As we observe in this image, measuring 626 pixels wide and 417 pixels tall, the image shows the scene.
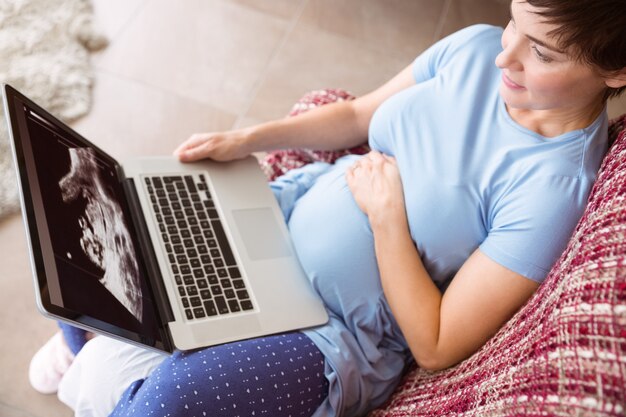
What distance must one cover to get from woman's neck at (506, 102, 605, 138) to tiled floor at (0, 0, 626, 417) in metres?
1.04

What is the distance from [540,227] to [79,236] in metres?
0.68

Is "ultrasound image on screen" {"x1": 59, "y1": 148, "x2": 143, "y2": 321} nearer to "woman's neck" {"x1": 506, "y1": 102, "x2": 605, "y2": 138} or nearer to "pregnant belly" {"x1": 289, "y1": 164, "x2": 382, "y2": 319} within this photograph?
"pregnant belly" {"x1": 289, "y1": 164, "x2": 382, "y2": 319}

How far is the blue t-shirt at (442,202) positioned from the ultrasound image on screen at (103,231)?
0.32 metres

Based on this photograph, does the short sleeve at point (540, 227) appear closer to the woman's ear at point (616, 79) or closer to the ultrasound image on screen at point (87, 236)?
the woman's ear at point (616, 79)

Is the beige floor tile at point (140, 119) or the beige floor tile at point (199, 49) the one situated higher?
the beige floor tile at point (199, 49)

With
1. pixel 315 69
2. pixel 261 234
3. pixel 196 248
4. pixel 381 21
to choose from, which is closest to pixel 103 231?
pixel 196 248

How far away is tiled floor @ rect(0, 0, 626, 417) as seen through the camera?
1.89m

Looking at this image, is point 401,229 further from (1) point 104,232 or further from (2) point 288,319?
(1) point 104,232

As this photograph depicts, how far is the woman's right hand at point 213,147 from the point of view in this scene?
1269 millimetres

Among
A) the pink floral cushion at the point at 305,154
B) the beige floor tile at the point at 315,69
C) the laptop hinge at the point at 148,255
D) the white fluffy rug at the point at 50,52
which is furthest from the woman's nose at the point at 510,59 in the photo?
the white fluffy rug at the point at 50,52

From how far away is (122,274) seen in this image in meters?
1.00

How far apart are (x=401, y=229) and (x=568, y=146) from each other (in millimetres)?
297

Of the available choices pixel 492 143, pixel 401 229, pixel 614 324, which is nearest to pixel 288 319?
pixel 401 229

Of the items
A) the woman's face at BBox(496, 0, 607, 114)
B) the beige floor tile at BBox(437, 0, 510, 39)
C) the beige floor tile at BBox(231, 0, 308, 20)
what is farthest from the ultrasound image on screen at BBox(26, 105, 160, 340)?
the beige floor tile at BBox(437, 0, 510, 39)
